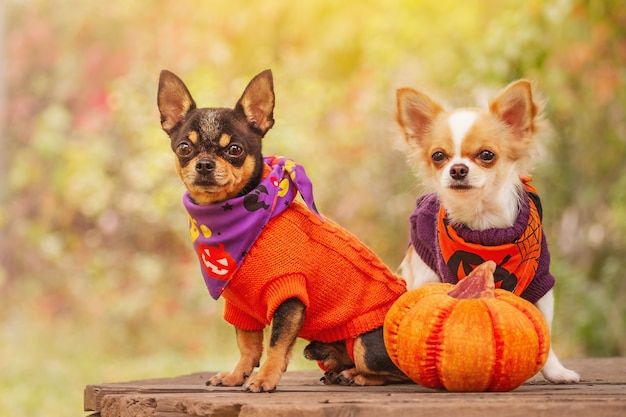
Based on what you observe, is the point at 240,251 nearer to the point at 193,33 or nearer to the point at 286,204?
the point at 286,204

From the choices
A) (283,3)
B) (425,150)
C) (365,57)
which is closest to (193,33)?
(283,3)

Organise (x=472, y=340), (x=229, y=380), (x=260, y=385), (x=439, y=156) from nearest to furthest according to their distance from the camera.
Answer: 1. (x=472, y=340)
2. (x=260, y=385)
3. (x=229, y=380)
4. (x=439, y=156)

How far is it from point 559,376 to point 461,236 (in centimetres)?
52

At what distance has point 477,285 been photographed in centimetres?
226

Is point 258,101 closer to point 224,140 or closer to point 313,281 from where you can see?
point 224,140

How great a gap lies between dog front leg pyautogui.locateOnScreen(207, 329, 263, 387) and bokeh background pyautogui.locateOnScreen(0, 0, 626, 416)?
301cm

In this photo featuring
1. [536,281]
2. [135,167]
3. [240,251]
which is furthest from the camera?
[135,167]

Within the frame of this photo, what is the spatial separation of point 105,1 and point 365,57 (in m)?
2.66

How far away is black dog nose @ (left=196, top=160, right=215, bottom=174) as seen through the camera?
7.73 ft

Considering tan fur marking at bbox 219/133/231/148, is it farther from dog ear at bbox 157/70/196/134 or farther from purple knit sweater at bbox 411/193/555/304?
purple knit sweater at bbox 411/193/555/304

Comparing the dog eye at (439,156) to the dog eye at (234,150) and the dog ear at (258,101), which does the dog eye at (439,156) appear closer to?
the dog ear at (258,101)

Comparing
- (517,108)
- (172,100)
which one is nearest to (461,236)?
(517,108)

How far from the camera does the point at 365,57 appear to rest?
770 centimetres

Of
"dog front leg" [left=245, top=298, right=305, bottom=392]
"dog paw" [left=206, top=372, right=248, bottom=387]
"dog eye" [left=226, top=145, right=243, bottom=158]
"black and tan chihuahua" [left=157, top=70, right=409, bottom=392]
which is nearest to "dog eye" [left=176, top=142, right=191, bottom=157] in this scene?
"black and tan chihuahua" [left=157, top=70, right=409, bottom=392]
